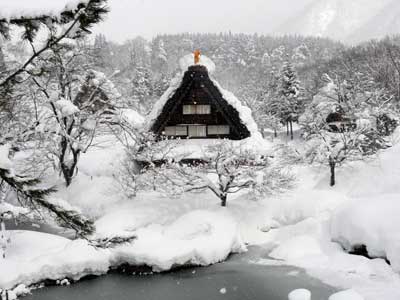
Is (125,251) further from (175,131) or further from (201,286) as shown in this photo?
(175,131)

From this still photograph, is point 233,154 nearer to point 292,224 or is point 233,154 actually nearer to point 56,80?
point 292,224

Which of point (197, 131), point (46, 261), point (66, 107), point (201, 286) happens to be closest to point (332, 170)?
point (197, 131)

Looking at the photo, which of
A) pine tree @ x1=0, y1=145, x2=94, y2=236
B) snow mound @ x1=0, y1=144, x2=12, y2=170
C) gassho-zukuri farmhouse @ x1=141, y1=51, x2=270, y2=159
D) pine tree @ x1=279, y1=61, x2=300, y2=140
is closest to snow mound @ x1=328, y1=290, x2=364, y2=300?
pine tree @ x1=0, y1=145, x2=94, y2=236

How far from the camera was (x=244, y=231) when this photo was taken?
17.0m

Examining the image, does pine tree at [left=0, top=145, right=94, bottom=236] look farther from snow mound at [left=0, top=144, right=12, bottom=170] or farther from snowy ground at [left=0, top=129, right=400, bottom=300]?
snowy ground at [left=0, top=129, right=400, bottom=300]

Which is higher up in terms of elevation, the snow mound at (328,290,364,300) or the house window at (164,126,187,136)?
the house window at (164,126,187,136)

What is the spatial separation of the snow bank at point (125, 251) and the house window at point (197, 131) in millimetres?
5664

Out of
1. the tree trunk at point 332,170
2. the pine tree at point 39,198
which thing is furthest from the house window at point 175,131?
the pine tree at point 39,198

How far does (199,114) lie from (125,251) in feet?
29.5

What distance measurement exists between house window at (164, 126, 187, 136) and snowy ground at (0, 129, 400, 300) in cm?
370

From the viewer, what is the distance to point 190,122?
20328 millimetres

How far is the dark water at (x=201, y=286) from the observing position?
1205cm

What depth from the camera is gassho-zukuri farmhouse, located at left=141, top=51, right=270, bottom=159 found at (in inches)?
776

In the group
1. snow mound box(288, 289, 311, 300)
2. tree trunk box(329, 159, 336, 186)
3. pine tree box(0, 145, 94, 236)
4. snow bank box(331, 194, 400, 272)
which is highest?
pine tree box(0, 145, 94, 236)
